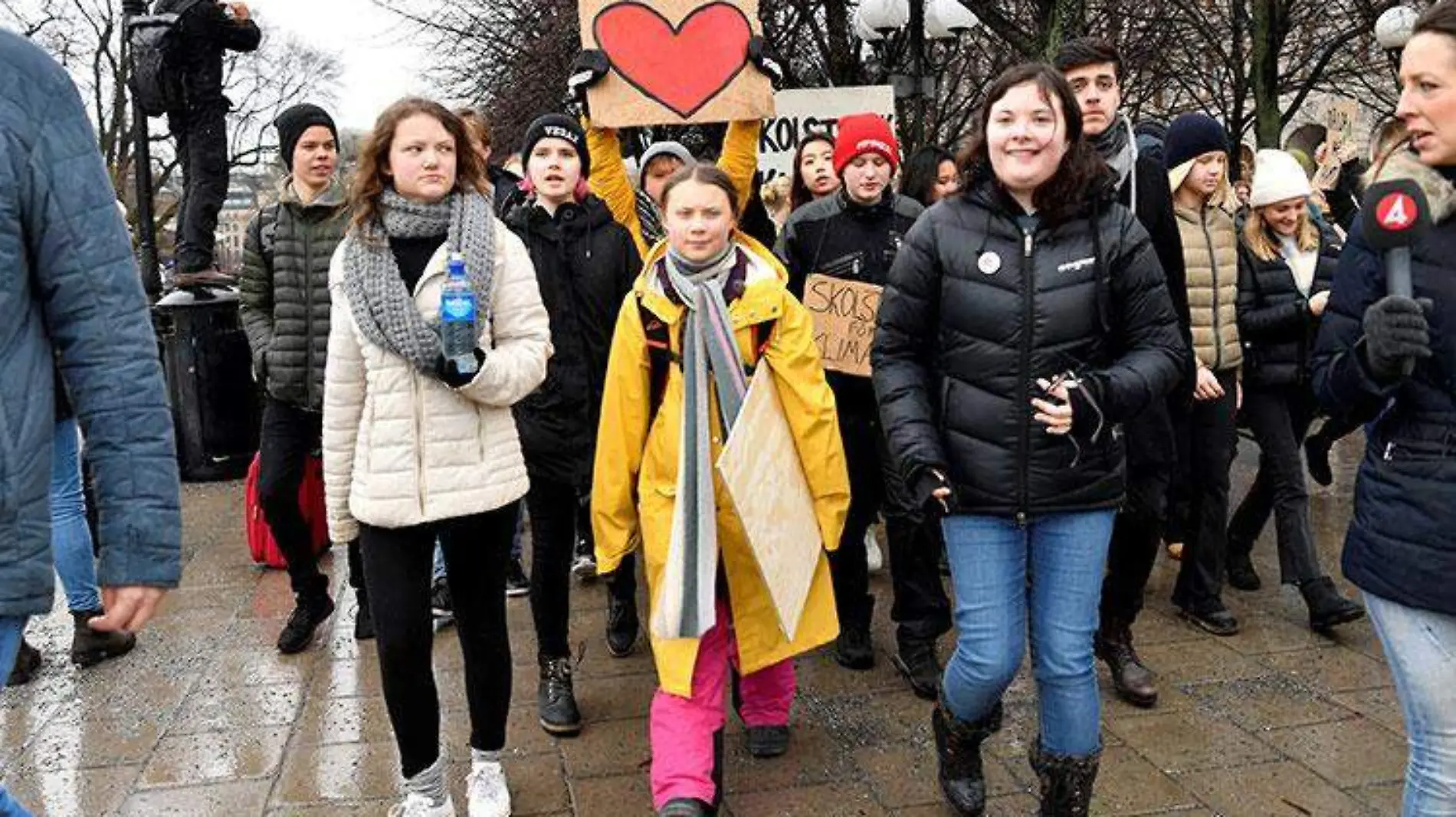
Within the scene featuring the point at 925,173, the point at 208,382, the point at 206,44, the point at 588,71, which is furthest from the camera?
the point at 208,382

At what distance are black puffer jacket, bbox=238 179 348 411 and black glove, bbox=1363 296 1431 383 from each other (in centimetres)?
375

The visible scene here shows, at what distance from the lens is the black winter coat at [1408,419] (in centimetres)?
250

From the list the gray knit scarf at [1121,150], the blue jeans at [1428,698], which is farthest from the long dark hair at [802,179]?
the blue jeans at [1428,698]

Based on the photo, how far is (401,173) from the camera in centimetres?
335

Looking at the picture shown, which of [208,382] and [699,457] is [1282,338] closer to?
[699,457]

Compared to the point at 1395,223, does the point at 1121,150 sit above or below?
above

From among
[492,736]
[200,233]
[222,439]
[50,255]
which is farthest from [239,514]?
[50,255]

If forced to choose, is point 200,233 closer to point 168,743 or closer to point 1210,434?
point 168,743

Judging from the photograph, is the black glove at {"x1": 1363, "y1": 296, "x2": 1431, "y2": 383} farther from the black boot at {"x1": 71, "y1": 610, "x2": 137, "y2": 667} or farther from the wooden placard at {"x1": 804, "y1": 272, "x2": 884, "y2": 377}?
the black boot at {"x1": 71, "y1": 610, "x2": 137, "y2": 667}

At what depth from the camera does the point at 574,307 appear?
4355 mm

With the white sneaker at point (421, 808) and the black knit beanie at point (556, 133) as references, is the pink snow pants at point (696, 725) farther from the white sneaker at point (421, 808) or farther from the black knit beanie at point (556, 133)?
the black knit beanie at point (556, 133)

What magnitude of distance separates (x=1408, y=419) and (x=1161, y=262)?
58.8 inches

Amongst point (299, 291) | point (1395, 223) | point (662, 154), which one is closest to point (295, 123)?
point (299, 291)

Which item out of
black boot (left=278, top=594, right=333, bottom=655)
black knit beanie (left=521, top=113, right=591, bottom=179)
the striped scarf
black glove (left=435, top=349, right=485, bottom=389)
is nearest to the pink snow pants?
the striped scarf
